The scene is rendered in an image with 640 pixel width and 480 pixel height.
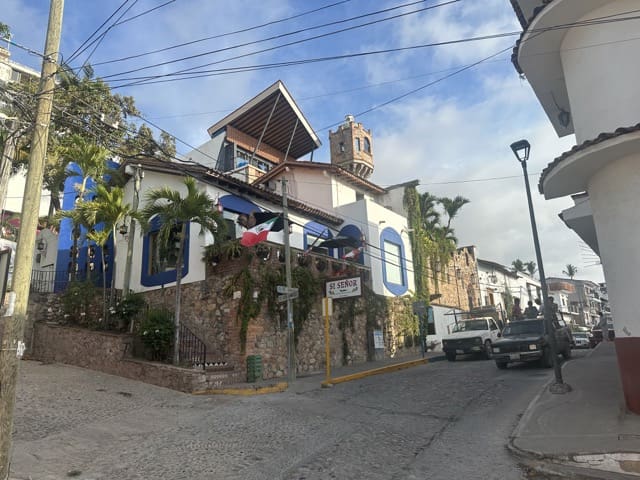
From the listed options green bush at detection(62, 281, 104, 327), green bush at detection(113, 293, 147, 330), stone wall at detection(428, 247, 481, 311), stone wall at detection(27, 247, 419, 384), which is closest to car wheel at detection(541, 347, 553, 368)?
stone wall at detection(27, 247, 419, 384)

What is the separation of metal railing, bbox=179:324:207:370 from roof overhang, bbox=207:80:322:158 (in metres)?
15.8

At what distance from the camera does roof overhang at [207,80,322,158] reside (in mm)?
26562

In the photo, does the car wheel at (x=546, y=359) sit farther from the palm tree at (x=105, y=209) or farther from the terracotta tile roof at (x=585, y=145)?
the palm tree at (x=105, y=209)

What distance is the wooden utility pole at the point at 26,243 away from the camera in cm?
542

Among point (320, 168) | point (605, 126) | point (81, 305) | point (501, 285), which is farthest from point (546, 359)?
point (501, 285)

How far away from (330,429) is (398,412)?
187 centimetres

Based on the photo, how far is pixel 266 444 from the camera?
697 centimetres

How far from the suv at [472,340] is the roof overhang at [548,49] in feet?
35.2

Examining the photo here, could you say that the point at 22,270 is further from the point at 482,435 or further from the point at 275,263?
the point at 275,263

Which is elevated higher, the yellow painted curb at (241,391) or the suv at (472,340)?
the suv at (472,340)

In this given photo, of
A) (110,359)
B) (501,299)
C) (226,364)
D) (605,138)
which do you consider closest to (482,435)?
(605,138)

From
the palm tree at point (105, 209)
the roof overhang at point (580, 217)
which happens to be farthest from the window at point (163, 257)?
the roof overhang at point (580, 217)

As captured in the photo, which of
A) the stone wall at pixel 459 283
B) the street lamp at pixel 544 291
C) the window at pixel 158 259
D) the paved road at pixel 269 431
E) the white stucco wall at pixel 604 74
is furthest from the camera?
the stone wall at pixel 459 283

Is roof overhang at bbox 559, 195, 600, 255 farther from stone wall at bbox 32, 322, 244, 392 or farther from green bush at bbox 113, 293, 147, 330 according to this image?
green bush at bbox 113, 293, 147, 330
